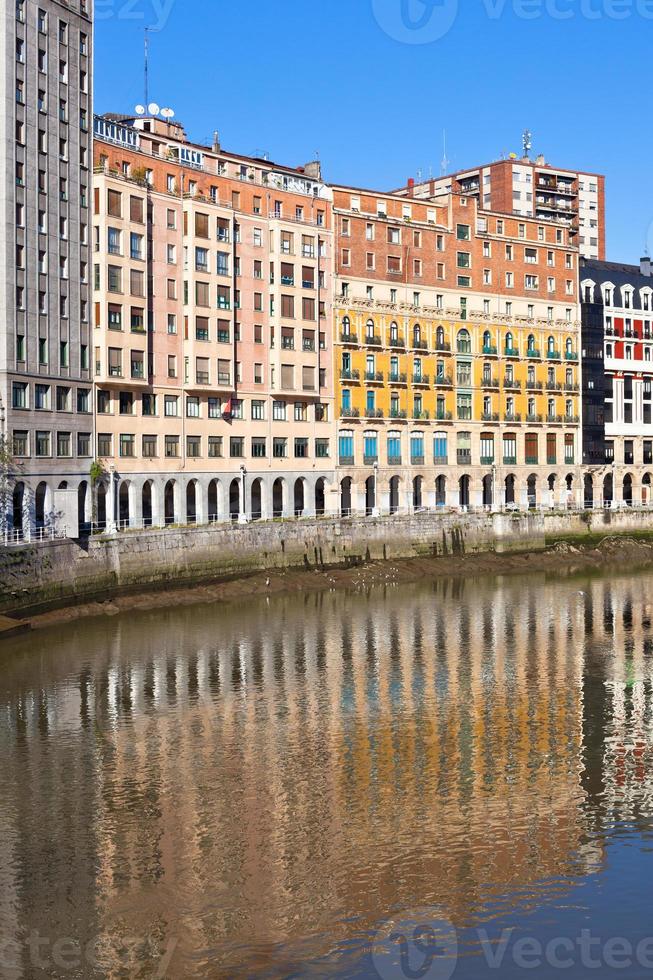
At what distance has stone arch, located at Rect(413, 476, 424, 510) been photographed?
121438 millimetres

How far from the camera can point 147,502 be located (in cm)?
9706

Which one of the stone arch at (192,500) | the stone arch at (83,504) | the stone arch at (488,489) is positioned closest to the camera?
the stone arch at (83,504)

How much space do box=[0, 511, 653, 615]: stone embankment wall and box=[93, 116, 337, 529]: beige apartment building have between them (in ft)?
13.6

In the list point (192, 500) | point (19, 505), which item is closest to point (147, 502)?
point (192, 500)

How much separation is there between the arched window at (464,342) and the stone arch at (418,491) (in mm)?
14203

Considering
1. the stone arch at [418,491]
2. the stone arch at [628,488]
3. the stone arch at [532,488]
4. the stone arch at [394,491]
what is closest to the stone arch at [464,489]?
the stone arch at [418,491]

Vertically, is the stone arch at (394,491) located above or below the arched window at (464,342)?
below

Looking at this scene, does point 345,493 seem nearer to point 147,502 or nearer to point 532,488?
point 147,502

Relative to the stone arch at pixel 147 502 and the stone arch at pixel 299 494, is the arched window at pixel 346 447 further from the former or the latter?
the stone arch at pixel 147 502

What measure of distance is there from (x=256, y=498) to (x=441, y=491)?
22.9 meters

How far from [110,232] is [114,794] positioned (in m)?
60.6

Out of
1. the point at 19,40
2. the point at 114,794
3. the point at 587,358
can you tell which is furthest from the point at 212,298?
the point at 114,794

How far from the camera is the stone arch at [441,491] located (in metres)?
124

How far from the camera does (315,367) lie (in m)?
111
